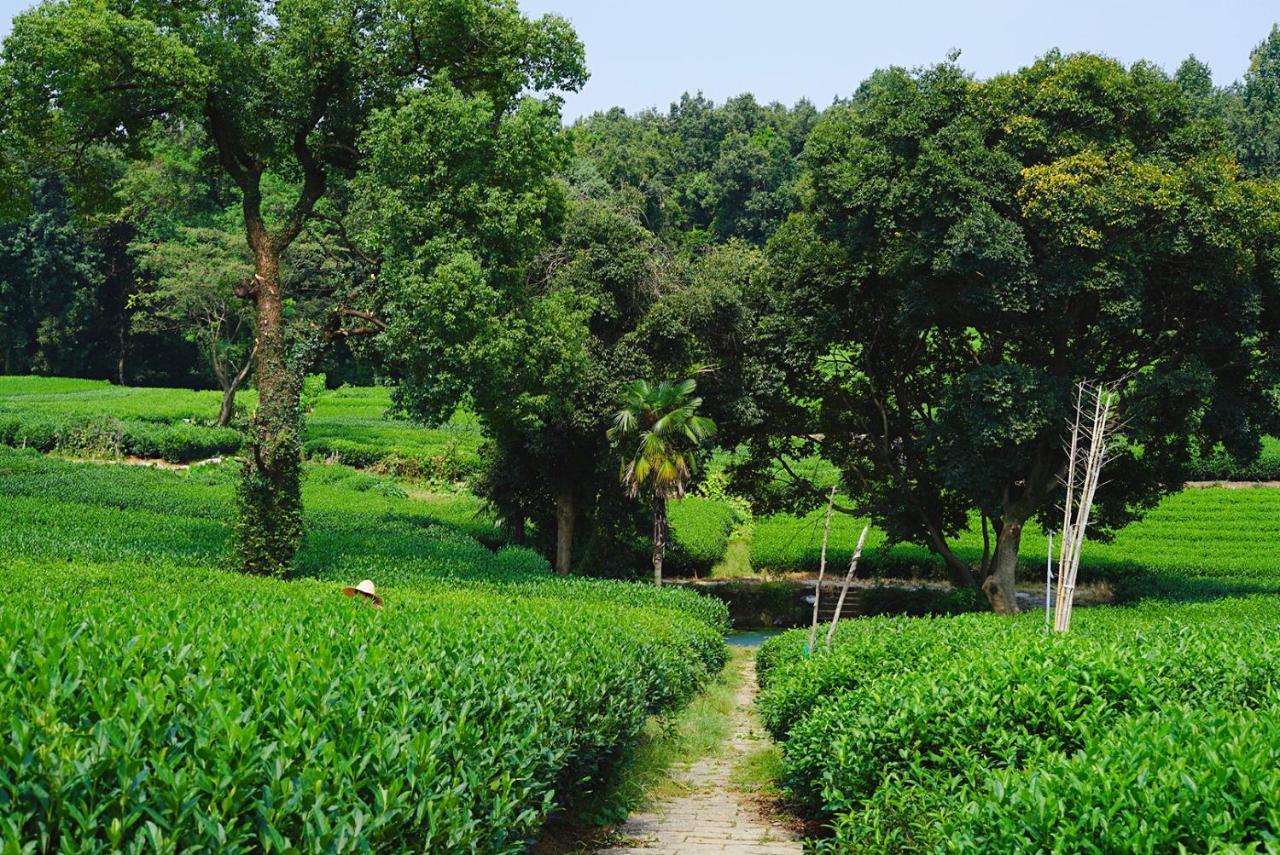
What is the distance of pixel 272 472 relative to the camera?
751 inches

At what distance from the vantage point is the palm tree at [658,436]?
2422 cm

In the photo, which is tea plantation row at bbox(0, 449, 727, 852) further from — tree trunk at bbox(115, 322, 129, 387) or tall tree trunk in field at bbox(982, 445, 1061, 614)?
tree trunk at bbox(115, 322, 129, 387)

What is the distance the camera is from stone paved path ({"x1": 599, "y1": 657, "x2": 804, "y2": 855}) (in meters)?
8.17

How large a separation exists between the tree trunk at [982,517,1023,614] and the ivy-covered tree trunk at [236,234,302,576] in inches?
578

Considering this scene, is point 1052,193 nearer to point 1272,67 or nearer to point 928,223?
point 928,223

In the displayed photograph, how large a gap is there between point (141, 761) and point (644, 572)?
87.9ft

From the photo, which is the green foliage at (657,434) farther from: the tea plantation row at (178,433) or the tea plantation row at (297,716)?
the tea plantation row at (178,433)

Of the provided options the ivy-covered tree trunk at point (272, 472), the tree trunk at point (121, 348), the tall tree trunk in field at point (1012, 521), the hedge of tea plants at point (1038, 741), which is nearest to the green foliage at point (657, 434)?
the tall tree trunk in field at point (1012, 521)

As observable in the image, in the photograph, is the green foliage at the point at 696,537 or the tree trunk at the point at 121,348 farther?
the tree trunk at the point at 121,348

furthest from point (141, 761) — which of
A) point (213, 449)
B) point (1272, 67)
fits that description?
point (1272, 67)

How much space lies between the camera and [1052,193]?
21031 millimetres

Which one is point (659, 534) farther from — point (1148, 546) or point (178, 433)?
point (178, 433)

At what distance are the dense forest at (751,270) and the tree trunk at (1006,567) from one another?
4.3 inches

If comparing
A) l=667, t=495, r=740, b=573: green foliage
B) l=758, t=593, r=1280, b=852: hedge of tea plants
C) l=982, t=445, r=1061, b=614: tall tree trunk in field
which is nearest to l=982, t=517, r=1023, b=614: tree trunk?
l=982, t=445, r=1061, b=614: tall tree trunk in field
